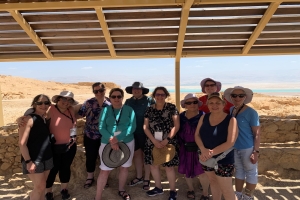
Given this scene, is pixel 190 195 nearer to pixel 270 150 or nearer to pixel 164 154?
pixel 164 154

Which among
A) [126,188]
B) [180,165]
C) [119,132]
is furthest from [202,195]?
[119,132]

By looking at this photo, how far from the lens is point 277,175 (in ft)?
16.3

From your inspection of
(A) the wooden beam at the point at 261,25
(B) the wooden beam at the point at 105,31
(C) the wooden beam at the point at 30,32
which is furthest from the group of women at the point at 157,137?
(C) the wooden beam at the point at 30,32

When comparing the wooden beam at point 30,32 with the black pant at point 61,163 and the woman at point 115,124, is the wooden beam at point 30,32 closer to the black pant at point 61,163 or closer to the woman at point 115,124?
the woman at point 115,124

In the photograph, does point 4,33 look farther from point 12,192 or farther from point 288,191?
point 288,191

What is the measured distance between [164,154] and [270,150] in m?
2.69

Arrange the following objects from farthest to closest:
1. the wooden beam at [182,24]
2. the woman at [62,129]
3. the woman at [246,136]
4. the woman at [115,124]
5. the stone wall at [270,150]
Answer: the stone wall at [270,150]
the wooden beam at [182,24]
the woman at [115,124]
the woman at [62,129]
the woman at [246,136]

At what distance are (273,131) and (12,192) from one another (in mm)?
6059

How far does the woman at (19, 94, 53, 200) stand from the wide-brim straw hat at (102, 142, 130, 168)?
0.84m

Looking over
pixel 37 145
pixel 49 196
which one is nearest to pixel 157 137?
pixel 37 145

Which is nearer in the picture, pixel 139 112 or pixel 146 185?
pixel 139 112

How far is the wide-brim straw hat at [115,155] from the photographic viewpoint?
12.5 feet

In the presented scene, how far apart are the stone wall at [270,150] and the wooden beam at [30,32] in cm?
201

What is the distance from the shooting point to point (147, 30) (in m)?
5.67
